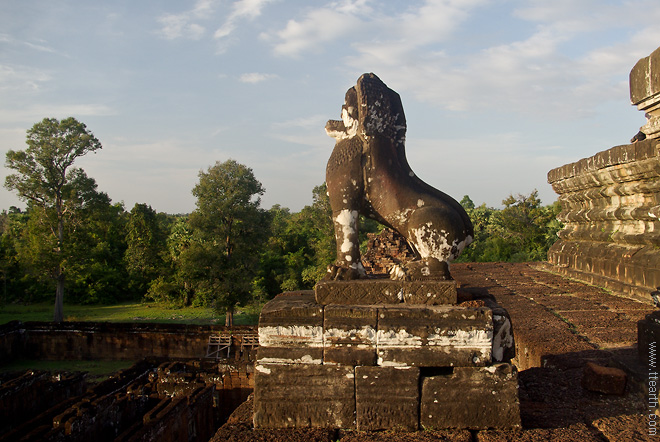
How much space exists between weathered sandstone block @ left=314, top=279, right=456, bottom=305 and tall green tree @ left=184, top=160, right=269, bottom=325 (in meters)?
16.0

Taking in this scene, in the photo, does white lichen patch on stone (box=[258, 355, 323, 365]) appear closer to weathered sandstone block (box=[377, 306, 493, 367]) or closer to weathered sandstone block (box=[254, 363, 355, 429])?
weathered sandstone block (box=[254, 363, 355, 429])

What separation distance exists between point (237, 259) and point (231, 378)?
11.9 metres

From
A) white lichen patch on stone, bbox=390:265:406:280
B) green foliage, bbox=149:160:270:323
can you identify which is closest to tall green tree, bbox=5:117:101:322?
green foliage, bbox=149:160:270:323

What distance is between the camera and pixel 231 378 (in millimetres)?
7441

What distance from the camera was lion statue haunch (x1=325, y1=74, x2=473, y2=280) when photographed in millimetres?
2811

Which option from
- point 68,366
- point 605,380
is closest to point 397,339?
point 605,380

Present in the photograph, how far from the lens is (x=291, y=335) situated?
2.48 metres

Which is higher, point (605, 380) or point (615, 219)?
point (615, 219)

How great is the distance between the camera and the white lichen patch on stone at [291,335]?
246 cm

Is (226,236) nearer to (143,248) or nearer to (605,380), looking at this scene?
(143,248)

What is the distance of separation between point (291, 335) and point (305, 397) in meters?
0.32

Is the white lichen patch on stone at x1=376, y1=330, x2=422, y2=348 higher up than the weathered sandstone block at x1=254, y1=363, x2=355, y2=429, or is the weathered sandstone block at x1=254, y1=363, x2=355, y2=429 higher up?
the white lichen patch on stone at x1=376, y1=330, x2=422, y2=348

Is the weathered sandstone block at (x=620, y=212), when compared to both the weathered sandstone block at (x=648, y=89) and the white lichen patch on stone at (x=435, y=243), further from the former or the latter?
A: the white lichen patch on stone at (x=435, y=243)

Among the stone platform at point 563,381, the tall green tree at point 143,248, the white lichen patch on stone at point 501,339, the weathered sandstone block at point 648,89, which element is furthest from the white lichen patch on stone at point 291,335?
the tall green tree at point 143,248
